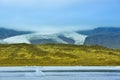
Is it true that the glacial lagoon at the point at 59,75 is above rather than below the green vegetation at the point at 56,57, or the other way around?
below

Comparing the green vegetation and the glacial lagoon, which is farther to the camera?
the green vegetation

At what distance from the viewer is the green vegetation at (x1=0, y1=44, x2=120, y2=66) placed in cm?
15612

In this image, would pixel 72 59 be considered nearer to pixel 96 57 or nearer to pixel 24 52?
pixel 96 57

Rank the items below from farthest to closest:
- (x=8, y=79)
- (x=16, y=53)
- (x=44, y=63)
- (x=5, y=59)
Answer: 1. (x=16, y=53)
2. (x=5, y=59)
3. (x=44, y=63)
4. (x=8, y=79)

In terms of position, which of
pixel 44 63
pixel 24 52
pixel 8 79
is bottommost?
pixel 8 79

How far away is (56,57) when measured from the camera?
175 metres

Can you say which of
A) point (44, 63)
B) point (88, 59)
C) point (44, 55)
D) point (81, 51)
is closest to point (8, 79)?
point (44, 63)

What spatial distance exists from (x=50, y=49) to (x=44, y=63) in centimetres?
4073

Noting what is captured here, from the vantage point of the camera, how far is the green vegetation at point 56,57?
512ft

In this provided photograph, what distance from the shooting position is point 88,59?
16588 centimetres

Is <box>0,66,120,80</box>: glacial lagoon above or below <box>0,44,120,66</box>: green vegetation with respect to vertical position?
below

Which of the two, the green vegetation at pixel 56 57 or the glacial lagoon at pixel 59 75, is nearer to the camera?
the glacial lagoon at pixel 59 75

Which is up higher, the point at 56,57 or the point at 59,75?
the point at 56,57

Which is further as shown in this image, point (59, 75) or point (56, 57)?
point (56, 57)
